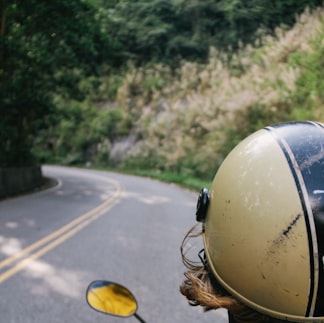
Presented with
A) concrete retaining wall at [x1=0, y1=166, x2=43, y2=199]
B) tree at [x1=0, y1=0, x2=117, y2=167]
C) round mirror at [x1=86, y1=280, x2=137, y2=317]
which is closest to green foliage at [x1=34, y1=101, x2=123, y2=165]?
tree at [x1=0, y1=0, x2=117, y2=167]

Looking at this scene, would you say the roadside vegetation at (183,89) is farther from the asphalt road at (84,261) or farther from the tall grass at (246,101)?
the asphalt road at (84,261)

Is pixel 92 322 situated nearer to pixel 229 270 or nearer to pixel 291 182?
pixel 229 270

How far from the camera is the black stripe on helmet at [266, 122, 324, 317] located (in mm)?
1216

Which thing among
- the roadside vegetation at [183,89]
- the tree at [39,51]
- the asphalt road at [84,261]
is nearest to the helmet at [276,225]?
the asphalt road at [84,261]

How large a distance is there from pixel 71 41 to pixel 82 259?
507 inches

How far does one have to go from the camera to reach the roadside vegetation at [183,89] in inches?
643

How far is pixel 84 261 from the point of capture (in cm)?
580

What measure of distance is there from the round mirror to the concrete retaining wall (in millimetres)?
13705

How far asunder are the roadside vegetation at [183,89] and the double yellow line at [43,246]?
7.89 meters

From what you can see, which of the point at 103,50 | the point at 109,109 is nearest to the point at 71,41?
the point at 103,50

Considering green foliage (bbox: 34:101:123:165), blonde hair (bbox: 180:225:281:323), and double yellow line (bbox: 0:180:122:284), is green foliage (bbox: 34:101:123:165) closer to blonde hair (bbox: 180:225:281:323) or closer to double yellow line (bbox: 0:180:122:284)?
double yellow line (bbox: 0:180:122:284)

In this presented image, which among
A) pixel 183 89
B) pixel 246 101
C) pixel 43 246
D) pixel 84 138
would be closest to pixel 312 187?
pixel 43 246

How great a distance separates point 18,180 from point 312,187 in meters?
16.5

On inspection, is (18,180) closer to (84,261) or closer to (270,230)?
(84,261)
